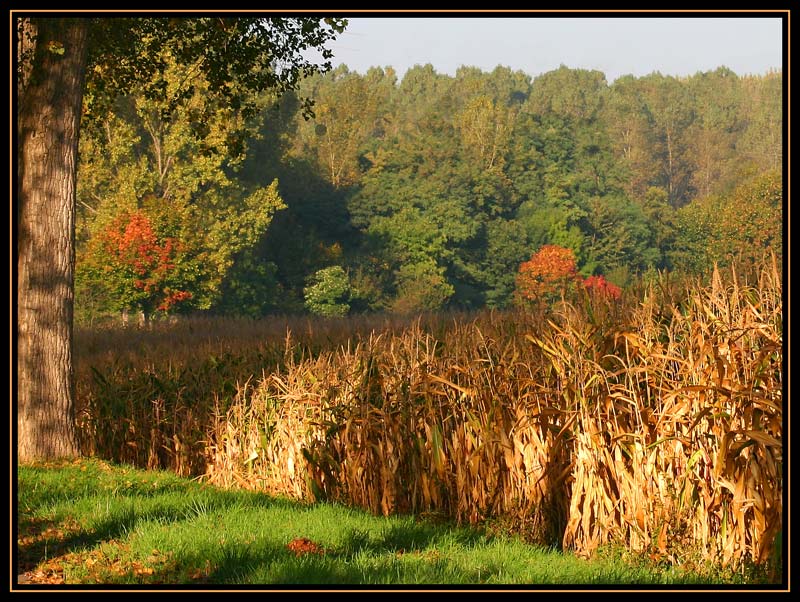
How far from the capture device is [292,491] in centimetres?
986

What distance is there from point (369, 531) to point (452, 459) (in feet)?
5.32

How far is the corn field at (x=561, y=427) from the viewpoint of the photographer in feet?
22.0

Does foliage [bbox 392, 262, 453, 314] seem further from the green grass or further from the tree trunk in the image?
the green grass

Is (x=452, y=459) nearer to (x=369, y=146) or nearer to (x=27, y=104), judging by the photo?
(x=27, y=104)

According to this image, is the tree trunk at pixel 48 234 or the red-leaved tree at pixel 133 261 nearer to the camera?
the tree trunk at pixel 48 234

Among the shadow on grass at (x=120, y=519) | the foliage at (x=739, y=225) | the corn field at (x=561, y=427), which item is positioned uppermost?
the foliage at (x=739, y=225)

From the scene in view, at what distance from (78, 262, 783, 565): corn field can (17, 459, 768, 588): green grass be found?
397mm

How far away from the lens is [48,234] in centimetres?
1073

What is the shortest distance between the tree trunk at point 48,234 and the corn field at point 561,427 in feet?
4.94

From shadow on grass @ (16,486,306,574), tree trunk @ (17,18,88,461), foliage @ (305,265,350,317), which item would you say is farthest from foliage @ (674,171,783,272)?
shadow on grass @ (16,486,306,574)

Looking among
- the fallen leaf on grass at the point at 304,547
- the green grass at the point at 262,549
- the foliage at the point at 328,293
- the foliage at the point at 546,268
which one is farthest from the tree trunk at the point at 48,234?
the foliage at the point at 546,268

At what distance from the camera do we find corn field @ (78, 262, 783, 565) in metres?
6.70

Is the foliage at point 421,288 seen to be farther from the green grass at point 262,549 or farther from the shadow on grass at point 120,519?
the green grass at point 262,549
